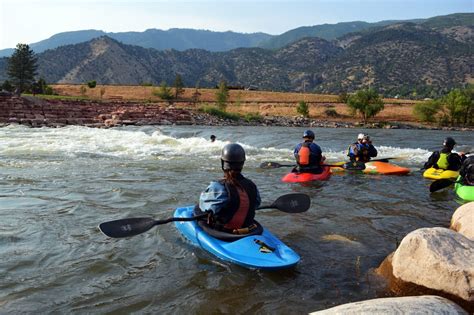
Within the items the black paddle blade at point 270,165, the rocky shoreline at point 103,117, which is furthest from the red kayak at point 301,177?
the rocky shoreline at point 103,117

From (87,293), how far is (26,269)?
1.02 meters

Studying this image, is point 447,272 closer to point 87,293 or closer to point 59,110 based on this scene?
point 87,293

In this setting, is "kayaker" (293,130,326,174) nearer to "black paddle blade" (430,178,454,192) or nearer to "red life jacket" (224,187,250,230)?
"black paddle blade" (430,178,454,192)

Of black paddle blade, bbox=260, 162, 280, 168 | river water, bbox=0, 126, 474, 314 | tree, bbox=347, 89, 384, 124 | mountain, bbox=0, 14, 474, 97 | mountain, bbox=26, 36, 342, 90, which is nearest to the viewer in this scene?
river water, bbox=0, 126, 474, 314

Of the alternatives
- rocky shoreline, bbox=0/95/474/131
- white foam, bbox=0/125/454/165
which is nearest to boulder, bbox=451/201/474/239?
white foam, bbox=0/125/454/165

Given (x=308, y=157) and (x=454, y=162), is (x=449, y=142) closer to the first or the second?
(x=454, y=162)

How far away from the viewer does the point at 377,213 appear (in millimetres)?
7770

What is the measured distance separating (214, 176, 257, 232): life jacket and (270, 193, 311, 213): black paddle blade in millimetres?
1016

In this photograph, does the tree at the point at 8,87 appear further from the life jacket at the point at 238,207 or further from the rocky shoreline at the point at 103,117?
the life jacket at the point at 238,207

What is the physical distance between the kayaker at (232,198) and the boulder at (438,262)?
64.2 inches

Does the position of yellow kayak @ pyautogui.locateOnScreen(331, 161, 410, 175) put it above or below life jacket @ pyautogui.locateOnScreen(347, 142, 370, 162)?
below

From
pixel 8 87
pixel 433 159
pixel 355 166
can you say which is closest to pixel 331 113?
pixel 355 166

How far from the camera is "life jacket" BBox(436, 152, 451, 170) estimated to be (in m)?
10.6

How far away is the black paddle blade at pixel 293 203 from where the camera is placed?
612 cm
